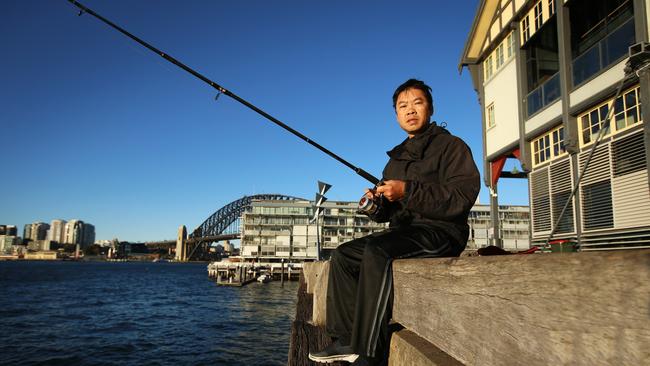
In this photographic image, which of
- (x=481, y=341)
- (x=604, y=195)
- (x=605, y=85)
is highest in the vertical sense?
(x=605, y=85)

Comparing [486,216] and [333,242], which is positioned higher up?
[486,216]

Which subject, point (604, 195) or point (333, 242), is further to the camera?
point (333, 242)

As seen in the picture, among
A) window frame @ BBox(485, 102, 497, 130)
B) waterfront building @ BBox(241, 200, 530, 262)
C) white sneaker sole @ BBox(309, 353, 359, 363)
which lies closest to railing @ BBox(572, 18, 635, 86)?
window frame @ BBox(485, 102, 497, 130)

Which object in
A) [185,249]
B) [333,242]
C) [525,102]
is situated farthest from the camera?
[185,249]

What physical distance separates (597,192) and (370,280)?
9.61m

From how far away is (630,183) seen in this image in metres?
8.92

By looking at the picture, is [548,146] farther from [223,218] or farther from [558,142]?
[223,218]

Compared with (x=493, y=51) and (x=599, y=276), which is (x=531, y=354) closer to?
(x=599, y=276)

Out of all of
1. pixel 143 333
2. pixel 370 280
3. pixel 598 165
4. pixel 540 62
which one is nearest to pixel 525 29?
pixel 540 62

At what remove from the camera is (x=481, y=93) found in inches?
650

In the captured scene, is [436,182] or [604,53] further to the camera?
[604,53]

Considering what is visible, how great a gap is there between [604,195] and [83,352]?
53.4 ft

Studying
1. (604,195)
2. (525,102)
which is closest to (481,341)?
(604,195)

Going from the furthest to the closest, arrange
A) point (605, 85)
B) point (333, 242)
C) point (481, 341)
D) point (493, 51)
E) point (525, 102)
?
point (333, 242) < point (493, 51) < point (525, 102) < point (605, 85) < point (481, 341)
